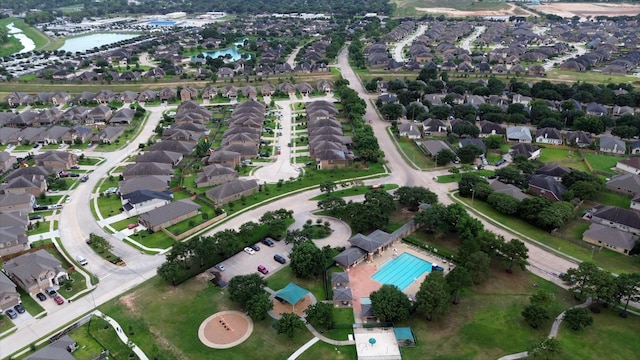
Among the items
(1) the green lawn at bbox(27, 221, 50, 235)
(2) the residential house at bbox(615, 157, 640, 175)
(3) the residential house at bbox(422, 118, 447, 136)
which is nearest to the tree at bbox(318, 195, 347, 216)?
(1) the green lawn at bbox(27, 221, 50, 235)

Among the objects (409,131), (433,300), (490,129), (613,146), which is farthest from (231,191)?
(613,146)

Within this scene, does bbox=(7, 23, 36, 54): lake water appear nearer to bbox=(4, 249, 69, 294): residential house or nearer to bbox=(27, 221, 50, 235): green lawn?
bbox=(27, 221, 50, 235): green lawn

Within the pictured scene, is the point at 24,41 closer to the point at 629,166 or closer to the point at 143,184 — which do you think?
the point at 143,184

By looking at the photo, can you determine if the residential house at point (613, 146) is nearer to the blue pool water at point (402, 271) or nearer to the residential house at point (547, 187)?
the residential house at point (547, 187)

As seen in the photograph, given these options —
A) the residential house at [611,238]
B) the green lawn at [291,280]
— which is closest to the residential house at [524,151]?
the residential house at [611,238]

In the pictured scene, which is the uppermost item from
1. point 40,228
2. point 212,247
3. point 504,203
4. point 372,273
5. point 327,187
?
point 212,247

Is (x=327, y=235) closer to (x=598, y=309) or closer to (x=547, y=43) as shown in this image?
(x=598, y=309)
